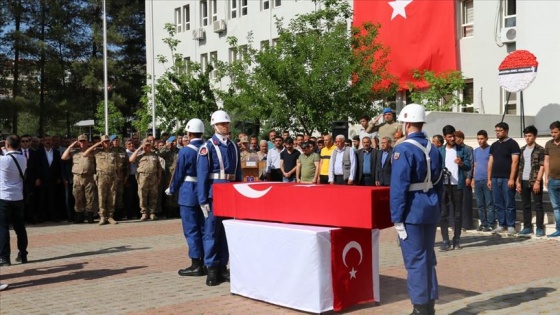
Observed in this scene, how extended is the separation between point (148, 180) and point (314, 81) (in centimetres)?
761

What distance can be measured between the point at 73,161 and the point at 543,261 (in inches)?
434

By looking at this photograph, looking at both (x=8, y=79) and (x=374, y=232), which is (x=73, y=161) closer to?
(x=374, y=232)

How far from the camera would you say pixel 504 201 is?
13891mm

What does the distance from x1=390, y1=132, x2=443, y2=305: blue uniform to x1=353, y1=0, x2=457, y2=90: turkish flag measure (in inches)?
861

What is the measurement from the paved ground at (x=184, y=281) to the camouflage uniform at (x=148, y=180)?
12.2ft

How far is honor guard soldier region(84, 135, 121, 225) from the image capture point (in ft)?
55.8

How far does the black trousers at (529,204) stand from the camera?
13.4 metres

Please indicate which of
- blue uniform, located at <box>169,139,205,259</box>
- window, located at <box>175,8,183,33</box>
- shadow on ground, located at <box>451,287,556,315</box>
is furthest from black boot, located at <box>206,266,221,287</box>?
window, located at <box>175,8,183,33</box>

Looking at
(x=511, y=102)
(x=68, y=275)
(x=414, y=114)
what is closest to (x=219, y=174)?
(x=68, y=275)

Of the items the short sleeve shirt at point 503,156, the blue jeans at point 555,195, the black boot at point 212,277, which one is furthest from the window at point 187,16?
the black boot at point 212,277

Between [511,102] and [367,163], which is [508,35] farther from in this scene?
[367,163]

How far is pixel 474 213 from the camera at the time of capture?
15.4 metres

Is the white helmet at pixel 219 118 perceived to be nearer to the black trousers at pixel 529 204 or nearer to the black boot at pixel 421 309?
the black boot at pixel 421 309

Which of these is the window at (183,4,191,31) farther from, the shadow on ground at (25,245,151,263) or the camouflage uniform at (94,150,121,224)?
the shadow on ground at (25,245,151,263)
